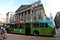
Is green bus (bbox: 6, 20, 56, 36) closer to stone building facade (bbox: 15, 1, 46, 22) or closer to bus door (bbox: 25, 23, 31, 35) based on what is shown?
bus door (bbox: 25, 23, 31, 35)

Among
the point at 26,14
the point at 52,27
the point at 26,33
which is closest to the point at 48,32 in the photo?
the point at 52,27

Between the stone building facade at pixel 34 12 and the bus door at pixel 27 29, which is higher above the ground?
the stone building facade at pixel 34 12

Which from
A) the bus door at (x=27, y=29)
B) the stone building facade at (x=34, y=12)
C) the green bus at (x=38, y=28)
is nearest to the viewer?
the green bus at (x=38, y=28)

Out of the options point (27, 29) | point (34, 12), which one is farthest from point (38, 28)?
point (34, 12)

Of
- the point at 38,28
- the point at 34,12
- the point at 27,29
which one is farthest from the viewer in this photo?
the point at 34,12

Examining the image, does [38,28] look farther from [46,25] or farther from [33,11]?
[33,11]

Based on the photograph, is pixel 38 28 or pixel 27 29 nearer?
pixel 38 28

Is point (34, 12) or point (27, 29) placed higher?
point (34, 12)

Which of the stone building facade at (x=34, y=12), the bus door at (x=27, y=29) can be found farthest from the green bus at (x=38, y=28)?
the stone building facade at (x=34, y=12)

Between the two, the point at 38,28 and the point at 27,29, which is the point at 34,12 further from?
the point at 38,28

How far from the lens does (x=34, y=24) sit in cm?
2683

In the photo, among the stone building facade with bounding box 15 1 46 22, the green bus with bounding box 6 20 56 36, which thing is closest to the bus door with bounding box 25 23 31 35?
the green bus with bounding box 6 20 56 36

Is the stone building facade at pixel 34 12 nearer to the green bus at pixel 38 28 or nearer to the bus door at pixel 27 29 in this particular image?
the green bus at pixel 38 28

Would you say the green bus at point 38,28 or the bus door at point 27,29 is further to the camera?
the bus door at point 27,29
